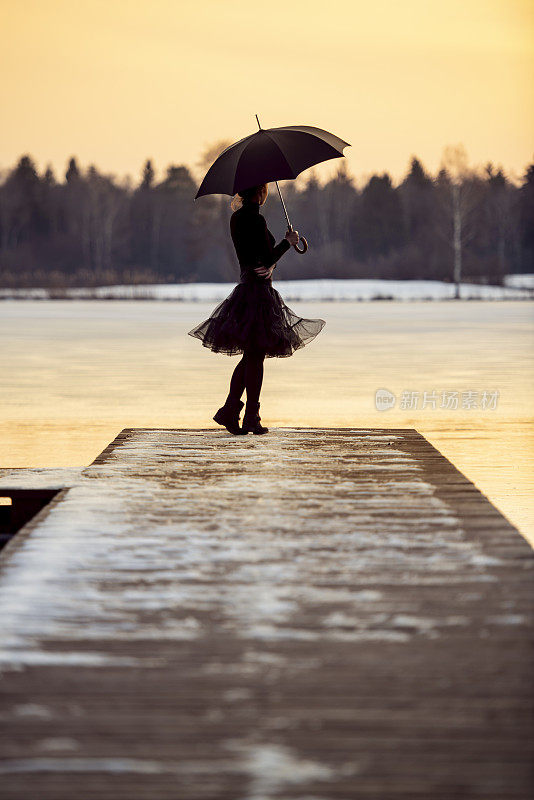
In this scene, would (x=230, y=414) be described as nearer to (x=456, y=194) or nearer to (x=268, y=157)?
(x=268, y=157)

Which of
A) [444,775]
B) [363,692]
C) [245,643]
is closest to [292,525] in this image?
[245,643]

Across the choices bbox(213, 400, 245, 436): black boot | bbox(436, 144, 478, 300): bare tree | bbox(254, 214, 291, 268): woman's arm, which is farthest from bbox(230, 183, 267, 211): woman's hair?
bbox(436, 144, 478, 300): bare tree

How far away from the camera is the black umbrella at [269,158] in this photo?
19.3 feet

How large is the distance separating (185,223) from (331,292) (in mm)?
23718

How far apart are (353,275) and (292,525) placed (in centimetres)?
5505

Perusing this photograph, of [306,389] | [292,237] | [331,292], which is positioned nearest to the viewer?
[292,237]

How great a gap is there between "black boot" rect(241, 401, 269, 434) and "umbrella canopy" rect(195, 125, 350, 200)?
48.8 inches

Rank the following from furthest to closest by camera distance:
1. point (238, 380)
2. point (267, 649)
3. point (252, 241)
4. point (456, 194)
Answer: point (456, 194), point (238, 380), point (252, 241), point (267, 649)

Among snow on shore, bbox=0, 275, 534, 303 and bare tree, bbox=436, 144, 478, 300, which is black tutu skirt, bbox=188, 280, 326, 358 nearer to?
snow on shore, bbox=0, 275, 534, 303

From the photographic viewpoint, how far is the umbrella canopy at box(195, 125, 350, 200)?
588 centimetres

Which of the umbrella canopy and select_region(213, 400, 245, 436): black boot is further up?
→ the umbrella canopy

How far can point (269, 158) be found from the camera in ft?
19.6

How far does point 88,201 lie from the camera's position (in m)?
69.4

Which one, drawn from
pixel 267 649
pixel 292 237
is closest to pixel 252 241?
pixel 292 237
